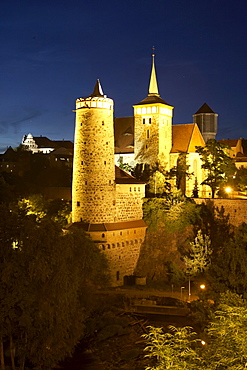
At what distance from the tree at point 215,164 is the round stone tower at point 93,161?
→ 15.1 meters

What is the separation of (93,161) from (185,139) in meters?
19.6

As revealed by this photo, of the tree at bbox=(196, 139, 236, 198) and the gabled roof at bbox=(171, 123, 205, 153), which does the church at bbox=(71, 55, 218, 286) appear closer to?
the tree at bbox=(196, 139, 236, 198)

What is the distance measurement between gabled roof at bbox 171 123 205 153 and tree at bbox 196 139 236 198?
2637mm

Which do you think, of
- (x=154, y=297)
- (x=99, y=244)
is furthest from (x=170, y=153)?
(x=154, y=297)

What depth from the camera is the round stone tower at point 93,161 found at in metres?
36.6

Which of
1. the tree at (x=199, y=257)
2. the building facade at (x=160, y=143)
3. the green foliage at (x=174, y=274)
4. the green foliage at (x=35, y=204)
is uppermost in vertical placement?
the building facade at (x=160, y=143)

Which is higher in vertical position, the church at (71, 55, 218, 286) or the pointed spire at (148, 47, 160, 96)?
the pointed spire at (148, 47, 160, 96)

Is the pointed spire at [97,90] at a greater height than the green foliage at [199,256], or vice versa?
the pointed spire at [97,90]

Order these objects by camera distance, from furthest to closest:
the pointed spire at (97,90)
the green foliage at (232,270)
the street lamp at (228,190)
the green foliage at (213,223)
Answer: the street lamp at (228,190), the green foliage at (213,223), the pointed spire at (97,90), the green foliage at (232,270)

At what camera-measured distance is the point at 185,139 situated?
5391 centimetres

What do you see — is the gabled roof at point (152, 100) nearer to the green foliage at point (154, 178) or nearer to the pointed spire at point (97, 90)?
the green foliage at point (154, 178)

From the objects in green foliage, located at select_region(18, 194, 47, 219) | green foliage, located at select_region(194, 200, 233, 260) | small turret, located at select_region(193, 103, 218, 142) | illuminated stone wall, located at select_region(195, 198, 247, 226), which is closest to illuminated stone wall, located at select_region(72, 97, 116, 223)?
green foliage, located at select_region(18, 194, 47, 219)

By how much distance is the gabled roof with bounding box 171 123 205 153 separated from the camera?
174 ft

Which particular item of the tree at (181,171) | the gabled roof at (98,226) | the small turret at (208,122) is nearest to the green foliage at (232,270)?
the gabled roof at (98,226)
